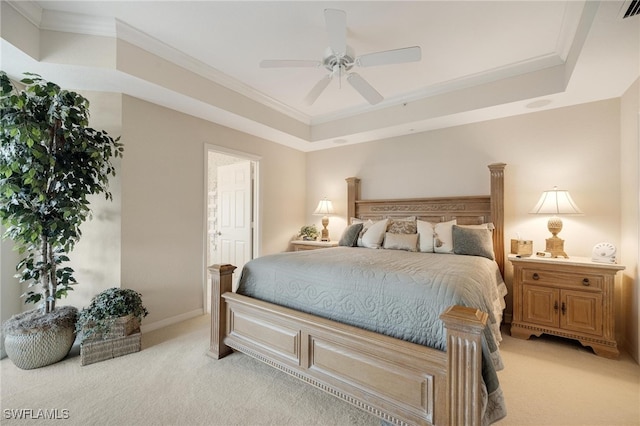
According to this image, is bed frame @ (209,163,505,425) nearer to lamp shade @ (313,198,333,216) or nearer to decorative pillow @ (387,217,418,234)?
decorative pillow @ (387,217,418,234)

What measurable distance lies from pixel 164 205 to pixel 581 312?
4371 mm

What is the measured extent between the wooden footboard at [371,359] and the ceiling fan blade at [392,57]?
1.72m

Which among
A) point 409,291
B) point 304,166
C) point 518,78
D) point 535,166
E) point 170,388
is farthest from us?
point 304,166

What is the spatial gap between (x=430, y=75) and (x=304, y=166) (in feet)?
8.93

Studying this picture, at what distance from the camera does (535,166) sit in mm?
3207

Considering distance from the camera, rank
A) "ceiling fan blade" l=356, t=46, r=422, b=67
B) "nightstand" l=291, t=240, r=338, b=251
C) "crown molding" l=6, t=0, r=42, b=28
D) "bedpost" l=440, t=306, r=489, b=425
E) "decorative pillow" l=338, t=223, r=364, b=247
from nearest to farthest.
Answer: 1. "bedpost" l=440, t=306, r=489, b=425
2. "ceiling fan blade" l=356, t=46, r=422, b=67
3. "crown molding" l=6, t=0, r=42, b=28
4. "decorative pillow" l=338, t=223, r=364, b=247
5. "nightstand" l=291, t=240, r=338, b=251

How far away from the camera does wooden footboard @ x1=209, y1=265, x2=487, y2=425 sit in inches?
50.8

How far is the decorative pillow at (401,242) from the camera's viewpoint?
3.17 metres

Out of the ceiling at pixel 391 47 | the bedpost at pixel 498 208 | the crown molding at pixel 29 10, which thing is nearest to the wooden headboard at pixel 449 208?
the bedpost at pixel 498 208

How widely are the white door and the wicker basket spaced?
182 centimetres

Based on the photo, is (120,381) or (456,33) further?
(456,33)

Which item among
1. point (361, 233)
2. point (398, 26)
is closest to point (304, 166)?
point (361, 233)

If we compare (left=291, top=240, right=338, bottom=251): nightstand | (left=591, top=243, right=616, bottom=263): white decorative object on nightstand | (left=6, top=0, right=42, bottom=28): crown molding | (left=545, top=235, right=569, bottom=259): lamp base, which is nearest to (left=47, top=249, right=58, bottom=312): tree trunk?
(left=6, top=0, right=42, bottom=28): crown molding

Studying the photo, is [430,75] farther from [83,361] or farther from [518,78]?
[83,361]
